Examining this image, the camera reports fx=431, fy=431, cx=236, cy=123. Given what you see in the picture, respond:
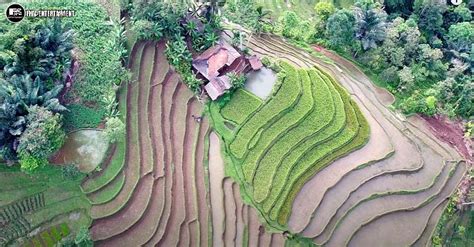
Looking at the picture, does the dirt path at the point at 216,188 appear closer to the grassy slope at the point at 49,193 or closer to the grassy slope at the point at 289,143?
the grassy slope at the point at 289,143

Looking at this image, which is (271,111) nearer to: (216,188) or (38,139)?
(216,188)

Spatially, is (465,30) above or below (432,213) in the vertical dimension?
above

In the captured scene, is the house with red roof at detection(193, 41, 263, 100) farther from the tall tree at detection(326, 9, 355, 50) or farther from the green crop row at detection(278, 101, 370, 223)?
the green crop row at detection(278, 101, 370, 223)

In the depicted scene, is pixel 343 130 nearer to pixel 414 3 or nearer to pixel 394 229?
pixel 394 229

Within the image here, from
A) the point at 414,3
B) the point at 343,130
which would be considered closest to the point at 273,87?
the point at 343,130

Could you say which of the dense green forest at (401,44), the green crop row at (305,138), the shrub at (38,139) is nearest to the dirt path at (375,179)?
the green crop row at (305,138)

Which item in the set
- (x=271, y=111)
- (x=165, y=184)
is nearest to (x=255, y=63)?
(x=271, y=111)
